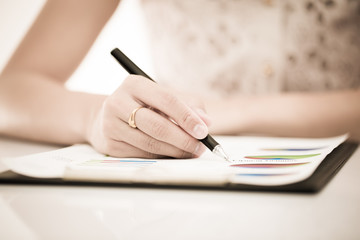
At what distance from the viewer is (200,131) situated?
0.35 metres

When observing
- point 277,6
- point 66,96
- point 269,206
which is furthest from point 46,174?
point 277,6

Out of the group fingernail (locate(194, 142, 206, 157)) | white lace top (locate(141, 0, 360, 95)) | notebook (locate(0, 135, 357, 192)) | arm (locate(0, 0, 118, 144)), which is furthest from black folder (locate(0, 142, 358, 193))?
white lace top (locate(141, 0, 360, 95))

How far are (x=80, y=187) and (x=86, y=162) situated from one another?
0.19ft

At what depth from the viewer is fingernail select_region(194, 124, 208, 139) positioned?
0.35 m

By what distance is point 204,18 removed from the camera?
901 millimetres

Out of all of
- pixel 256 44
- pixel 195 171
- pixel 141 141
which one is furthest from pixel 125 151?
pixel 256 44

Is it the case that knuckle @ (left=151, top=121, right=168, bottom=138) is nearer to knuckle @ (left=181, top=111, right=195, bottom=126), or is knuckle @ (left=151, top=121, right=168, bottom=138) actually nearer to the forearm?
knuckle @ (left=181, top=111, right=195, bottom=126)

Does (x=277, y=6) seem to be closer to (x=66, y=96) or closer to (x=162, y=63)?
(x=162, y=63)

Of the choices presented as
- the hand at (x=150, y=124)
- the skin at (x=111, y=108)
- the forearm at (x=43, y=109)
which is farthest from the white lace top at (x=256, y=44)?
the hand at (x=150, y=124)

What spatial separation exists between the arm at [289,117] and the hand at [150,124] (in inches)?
9.1

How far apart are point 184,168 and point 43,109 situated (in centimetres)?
36

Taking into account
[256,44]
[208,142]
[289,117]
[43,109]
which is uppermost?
[256,44]

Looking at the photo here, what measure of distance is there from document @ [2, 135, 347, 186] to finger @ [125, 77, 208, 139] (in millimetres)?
34

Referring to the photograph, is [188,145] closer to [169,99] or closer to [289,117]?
[169,99]
